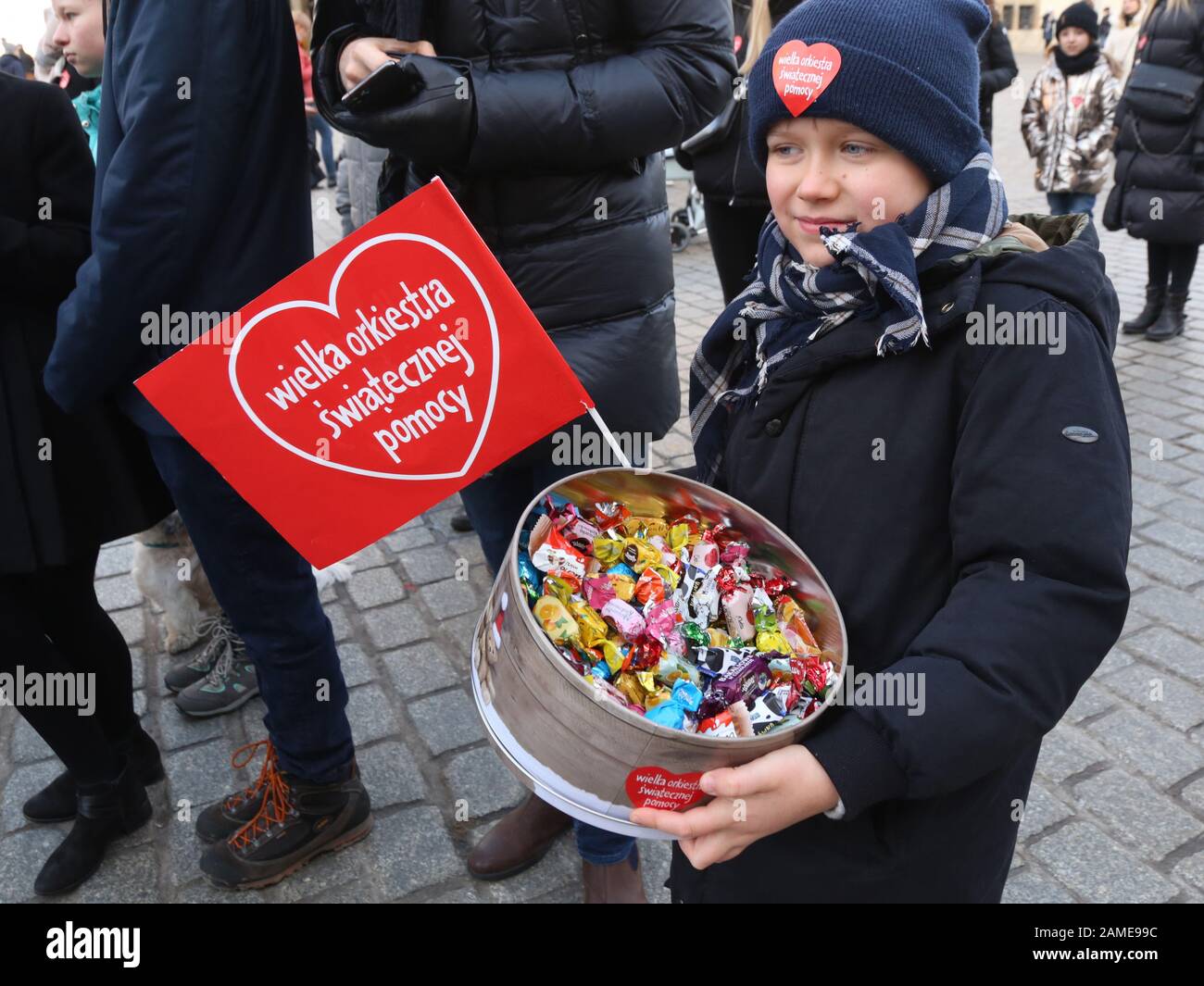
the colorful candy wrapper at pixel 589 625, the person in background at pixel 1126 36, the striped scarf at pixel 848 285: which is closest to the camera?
the striped scarf at pixel 848 285

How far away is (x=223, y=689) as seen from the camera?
10.4 feet

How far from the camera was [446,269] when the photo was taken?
1.47m

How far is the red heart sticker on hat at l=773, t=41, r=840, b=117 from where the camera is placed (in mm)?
1200

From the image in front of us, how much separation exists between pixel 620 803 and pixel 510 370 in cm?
67

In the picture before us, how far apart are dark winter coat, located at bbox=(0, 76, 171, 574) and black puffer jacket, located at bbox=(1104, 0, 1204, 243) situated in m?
5.95

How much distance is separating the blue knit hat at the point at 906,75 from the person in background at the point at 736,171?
2.45 metres

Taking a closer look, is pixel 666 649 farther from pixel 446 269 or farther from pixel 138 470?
pixel 138 470

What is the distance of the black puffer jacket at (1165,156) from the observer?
18.6ft

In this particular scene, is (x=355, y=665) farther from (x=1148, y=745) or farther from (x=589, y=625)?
(x=1148, y=745)

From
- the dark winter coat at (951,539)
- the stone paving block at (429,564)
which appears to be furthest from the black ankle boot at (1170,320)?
the dark winter coat at (951,539)

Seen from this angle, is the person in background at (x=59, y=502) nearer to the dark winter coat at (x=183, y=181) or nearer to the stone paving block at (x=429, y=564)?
the dark winter coat at (x=183, y=181)

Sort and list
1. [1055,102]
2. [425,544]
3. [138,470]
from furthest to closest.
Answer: [1055,102]
[425,544]
[138,470]
